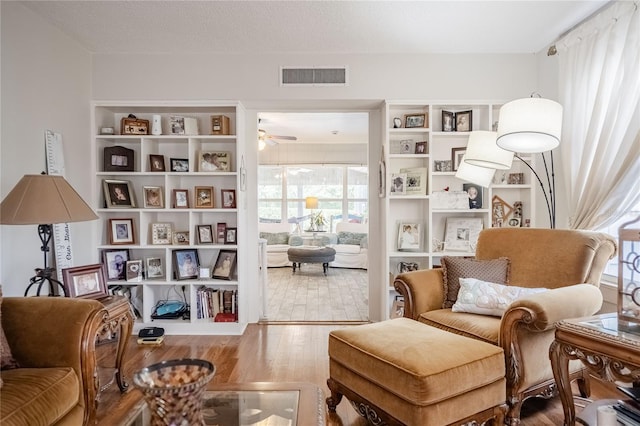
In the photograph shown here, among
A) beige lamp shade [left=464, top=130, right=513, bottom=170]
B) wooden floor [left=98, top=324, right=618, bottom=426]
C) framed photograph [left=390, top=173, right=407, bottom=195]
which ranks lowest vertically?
wooden floor [left=98, top=324, right=618, bottom=426]

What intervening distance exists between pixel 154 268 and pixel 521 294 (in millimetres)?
3167

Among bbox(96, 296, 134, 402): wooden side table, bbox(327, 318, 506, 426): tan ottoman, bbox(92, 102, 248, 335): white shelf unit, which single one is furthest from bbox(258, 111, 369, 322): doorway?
bbox(327, 318, 506, 426): tan ottoman

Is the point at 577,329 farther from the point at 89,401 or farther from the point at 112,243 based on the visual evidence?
the point at 112,243

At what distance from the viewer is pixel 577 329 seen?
5.57 ft

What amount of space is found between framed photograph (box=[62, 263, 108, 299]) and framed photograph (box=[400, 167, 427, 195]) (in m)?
2.66

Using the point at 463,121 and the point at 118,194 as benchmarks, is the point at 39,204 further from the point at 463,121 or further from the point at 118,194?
the point at 463,121

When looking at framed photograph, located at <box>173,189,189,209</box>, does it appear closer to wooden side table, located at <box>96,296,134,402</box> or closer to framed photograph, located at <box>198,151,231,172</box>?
framed photograph, located at <box>198,151,231,172</box>

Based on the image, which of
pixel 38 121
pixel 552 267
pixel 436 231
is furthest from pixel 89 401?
pixel 436 231

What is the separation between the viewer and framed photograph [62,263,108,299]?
2518 millimetres

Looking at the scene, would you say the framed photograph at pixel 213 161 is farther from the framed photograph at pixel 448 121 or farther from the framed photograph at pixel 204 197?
the framed photograph at pixel 448 121

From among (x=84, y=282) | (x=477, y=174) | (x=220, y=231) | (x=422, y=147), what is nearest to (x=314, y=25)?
(x=422, y=147)

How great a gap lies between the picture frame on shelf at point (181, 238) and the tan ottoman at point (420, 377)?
2218 millimetres

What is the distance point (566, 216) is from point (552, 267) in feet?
3.31

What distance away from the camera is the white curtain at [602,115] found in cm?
244
